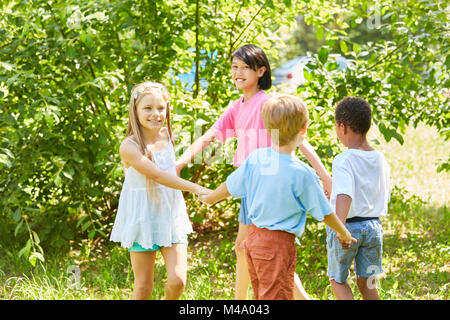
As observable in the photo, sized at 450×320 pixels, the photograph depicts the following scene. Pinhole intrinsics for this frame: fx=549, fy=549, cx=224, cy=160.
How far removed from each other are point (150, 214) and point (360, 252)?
1.01 meters

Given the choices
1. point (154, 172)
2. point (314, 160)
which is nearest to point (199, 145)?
point (154, 172)

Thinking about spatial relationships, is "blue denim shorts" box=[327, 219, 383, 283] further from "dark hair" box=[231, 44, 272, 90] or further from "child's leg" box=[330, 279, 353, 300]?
"dark hair" box=[231, 44, 272, 90]

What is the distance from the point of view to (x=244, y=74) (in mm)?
2801

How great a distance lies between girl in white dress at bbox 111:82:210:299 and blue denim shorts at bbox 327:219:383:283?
2.26ft

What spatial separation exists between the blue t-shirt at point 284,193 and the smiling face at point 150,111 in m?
0.68

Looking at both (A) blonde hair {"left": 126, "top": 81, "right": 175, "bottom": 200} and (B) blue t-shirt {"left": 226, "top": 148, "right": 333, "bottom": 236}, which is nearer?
(B) blue t-shirt {"left": 226, "top": 148, "right": 333, "bottom": 236}

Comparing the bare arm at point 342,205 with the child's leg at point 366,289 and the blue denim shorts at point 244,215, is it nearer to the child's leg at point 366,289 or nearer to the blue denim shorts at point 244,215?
the child's leg at point 366,289

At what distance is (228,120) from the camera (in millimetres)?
2941

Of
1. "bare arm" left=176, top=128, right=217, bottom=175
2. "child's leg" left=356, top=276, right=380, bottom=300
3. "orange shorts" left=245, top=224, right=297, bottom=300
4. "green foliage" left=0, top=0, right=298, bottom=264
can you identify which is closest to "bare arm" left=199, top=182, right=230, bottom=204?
"orange shorts" left=245, top=224, right=297, bottom=300

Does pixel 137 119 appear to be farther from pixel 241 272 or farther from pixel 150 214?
pixel 241 272

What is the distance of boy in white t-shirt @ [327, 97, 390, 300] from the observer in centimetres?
Answer: 250
